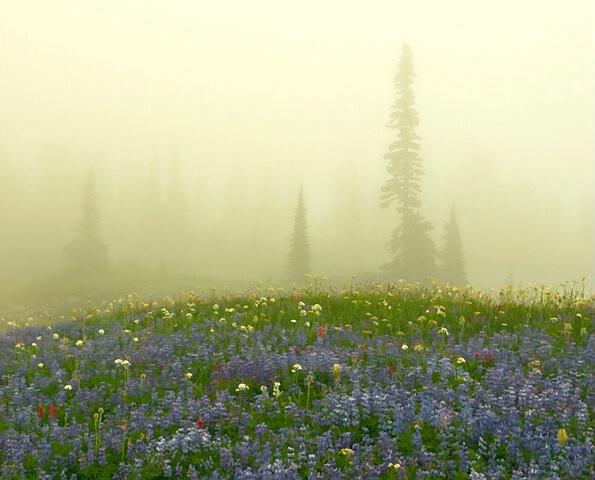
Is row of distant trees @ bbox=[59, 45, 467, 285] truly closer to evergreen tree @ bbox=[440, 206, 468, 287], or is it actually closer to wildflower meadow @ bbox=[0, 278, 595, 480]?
evergreen tree @ bbox=[440, 206, 468, 287]

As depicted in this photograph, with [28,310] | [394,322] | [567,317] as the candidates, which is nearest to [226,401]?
[394,322]

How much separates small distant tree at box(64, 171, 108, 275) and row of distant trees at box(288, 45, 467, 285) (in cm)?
2389

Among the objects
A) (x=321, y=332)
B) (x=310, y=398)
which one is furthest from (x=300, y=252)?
(x=310, y=398)

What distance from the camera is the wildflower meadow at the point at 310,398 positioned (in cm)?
560

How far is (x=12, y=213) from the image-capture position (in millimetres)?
116500

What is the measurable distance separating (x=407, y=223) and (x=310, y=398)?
38657 millimetres

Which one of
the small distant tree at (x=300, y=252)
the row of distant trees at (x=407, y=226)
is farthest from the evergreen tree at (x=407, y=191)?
the small distant tree at (x=300, y=252)

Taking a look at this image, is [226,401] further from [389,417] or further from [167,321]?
[167,321]

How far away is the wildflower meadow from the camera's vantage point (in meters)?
5.60

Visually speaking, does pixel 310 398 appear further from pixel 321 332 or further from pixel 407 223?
pixel 407 223

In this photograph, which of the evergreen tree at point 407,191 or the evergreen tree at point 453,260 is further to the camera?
the evergreen tree at point 453,260

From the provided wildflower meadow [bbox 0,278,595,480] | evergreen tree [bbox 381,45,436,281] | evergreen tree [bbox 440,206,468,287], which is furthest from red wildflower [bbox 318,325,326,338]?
evergreen tree [bbox 440,206,468,287]

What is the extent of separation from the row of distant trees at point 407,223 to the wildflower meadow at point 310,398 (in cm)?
3294

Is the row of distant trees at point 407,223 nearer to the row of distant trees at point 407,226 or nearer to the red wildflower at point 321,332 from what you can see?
the row of distant trees at point 407,226
